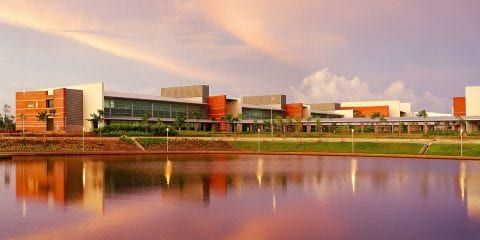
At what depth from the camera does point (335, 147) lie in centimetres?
5747

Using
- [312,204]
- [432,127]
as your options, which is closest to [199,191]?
[312,204]

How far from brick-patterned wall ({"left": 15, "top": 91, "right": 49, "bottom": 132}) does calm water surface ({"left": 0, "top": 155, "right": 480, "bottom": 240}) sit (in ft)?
168

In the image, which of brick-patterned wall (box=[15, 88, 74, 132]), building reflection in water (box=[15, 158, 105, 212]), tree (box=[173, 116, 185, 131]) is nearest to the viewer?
building reflection in water (box=[15, 158, 105, 212])

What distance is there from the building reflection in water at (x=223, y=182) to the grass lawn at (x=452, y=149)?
50.0 ft

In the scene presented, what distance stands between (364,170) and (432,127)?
92.5m

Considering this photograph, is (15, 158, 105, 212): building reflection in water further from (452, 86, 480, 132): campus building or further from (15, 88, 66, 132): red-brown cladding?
(452, 86, 480, 132): campus building

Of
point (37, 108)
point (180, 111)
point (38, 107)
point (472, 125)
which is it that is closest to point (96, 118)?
point (38, 107)

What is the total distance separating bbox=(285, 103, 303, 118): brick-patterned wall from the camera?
119m

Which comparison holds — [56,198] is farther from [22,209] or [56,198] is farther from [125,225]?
[125,225]

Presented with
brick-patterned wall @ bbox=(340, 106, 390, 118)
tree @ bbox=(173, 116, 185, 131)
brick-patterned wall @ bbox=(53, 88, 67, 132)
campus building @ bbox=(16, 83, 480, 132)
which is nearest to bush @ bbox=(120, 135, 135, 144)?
campus building @ bbox=(16, 83, 480, 132)

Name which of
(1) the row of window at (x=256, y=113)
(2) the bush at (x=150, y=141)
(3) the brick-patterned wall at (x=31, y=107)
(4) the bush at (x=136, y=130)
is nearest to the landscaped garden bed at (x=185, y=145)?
(2) the bush at (x=150, y=141)

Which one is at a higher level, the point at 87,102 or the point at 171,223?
the point at 87,102

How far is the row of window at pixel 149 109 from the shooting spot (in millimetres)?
80000

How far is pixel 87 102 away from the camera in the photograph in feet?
256
